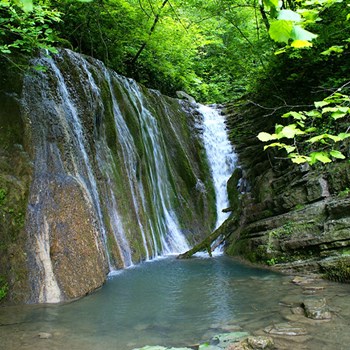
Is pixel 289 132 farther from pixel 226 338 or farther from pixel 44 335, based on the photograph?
pixel 44 335

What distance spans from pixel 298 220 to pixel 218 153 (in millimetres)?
6874

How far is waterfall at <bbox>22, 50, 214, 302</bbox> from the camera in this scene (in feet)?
19.2

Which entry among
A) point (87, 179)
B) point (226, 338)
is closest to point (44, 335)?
point (226, 338)

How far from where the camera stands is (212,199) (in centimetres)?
1270

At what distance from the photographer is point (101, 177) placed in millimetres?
8688

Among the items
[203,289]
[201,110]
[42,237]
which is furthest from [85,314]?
[201,110]

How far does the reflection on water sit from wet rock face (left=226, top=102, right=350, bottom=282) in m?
0.69

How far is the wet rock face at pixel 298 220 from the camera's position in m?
6.48

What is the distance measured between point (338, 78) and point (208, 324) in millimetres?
8133

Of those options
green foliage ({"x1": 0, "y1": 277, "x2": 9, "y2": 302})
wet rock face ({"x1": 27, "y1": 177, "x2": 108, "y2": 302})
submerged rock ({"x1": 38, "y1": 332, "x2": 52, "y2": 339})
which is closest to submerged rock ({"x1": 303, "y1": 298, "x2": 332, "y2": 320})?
submerged rock ({"x1": 38, "y1": 332, "x2": 52, "y2": 339})

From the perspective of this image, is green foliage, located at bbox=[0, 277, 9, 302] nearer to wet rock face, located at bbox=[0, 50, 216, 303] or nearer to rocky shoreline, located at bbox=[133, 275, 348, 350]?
wet rock face, located at bbox=[0, 50, 216, 303]

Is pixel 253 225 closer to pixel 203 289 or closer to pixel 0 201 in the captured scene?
pixel 203 289

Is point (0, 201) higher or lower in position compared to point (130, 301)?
higher

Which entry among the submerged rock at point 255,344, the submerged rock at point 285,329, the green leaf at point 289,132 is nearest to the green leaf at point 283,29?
the green leaf at point 289,132
